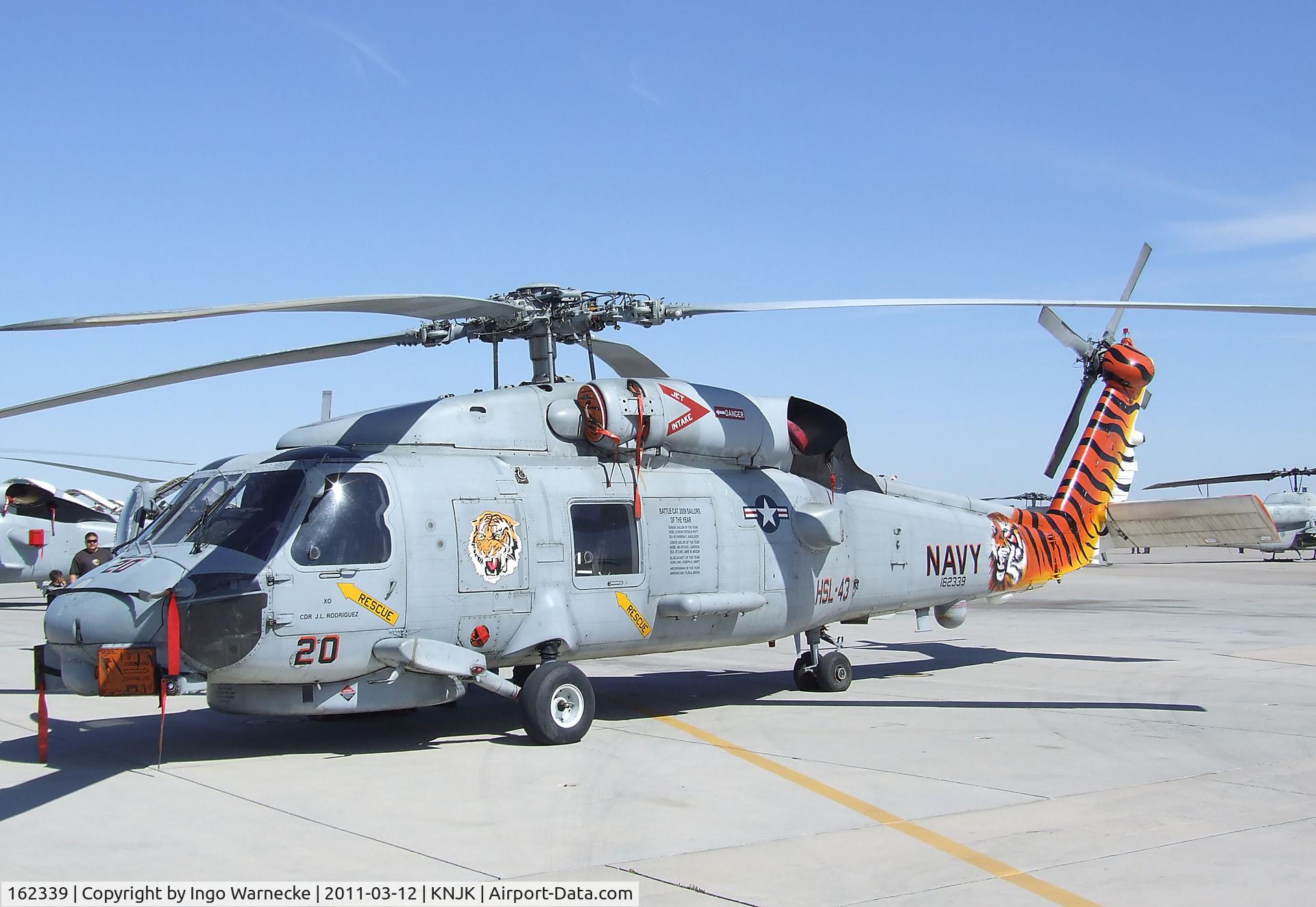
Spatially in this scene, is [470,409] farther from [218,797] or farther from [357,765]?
[218,797]

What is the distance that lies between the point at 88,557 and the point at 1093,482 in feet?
68.6

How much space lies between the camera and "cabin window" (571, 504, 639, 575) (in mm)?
10383

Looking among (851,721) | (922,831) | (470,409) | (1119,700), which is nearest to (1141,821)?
(922,831)

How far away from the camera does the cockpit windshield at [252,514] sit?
879 cm

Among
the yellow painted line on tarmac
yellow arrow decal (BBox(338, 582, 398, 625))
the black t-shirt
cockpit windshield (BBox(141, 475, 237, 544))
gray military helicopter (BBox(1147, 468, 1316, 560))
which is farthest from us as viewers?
gray military helicopter (BBox(1147, 468, 1316, 560))

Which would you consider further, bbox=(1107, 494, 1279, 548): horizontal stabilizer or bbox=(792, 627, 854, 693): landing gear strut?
bbox=(1107, 494, 1279, 548): horizontal stabilizer

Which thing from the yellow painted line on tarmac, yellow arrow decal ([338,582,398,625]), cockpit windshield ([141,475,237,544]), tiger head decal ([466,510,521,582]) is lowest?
the yellow painted line on tarmac

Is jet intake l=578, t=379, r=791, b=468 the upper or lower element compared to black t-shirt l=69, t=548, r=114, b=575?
upper

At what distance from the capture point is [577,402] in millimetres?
10789

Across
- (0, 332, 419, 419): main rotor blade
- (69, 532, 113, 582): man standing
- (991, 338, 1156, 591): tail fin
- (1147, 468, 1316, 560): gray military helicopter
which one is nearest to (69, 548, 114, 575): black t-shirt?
(69, 532, 113, 582): man standing

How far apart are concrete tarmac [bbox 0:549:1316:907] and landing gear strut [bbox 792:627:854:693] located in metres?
0.21

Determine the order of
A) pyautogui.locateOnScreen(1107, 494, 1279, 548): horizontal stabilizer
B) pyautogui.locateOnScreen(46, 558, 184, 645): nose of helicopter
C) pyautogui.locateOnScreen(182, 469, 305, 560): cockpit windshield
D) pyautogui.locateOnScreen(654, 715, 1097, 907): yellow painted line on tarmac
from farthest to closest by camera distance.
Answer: pyautogui.locateOnScreen(1107, 494, 1279, 548): horizontal stabilizer → pyautogui.locateOnScreen(182, 469, 305, 560): cockpit windshield → pyautogui.locateOnScreen(46, 558, 184, 645): nose of helicopter → pyautogui.locateOnScreen(654, 715, 1097, 907): yellow painted line on tarmac

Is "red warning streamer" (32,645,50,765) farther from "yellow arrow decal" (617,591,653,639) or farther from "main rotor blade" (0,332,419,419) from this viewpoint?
"yellow arrow decal" (617,591,653,639)

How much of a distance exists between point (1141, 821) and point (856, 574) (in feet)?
19.4
